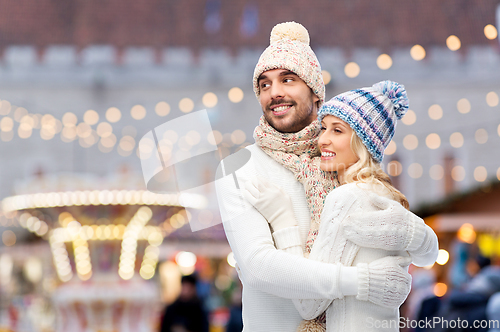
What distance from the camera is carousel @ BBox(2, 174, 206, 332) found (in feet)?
25.4

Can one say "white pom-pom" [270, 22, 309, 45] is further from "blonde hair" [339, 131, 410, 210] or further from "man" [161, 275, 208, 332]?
"man" [161, 275, 208, 332]

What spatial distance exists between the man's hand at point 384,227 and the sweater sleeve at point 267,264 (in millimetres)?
134

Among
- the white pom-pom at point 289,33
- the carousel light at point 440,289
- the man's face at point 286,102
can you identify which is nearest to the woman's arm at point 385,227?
the man's face at point 286,102

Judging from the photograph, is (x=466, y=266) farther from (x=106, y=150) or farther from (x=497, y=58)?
(x=106, y=150)

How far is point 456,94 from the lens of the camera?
1864 cm

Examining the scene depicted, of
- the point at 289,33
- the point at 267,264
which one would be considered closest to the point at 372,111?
the point at 289,33

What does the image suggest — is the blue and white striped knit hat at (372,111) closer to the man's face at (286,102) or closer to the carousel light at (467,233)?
the man's face at (286,102)

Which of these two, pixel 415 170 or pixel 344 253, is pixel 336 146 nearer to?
pixel 344 253

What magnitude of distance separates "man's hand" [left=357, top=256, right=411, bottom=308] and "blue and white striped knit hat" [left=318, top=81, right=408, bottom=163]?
0.40 m

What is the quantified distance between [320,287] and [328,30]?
57.0 ft

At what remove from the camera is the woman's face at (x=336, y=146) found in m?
2.16

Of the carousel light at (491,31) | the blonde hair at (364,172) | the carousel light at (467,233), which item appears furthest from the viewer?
the carousel light at (467,233)

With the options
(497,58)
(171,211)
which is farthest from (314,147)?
(497,58)

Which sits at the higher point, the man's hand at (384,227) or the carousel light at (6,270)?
the man's hand at (384,227)
